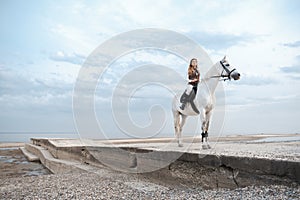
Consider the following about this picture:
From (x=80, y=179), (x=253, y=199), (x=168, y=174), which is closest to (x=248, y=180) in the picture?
(x=253, y=199)

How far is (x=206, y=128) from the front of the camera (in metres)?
6.82

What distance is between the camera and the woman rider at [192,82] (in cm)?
691

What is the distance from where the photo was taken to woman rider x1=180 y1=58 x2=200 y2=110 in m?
6.91

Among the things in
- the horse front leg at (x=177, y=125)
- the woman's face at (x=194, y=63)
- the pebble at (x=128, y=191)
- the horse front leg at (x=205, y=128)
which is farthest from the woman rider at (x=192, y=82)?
the pebble at (x=128, y=191)

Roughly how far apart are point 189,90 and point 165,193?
9.02 feet

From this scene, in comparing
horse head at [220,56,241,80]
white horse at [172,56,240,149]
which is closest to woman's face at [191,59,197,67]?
white horse at [172,56,240,149]

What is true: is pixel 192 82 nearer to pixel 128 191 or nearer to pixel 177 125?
pixel 177 125

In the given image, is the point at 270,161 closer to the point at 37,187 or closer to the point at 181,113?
the point at 181,113

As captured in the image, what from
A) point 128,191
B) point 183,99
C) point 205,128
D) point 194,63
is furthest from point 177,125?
point 128,191

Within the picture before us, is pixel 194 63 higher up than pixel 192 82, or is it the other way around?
pixel 194 63

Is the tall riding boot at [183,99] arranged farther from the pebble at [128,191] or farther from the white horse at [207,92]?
the pebble at [128,191]

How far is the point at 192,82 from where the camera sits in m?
6.98

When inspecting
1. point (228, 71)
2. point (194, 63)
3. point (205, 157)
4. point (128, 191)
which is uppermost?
point (194, 63)

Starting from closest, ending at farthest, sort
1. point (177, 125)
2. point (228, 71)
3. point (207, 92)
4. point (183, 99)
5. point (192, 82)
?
1. point (228, 71)
2. point (207, 92)
3. point (192, 82)
4. point (183, 99)
5. point (177, 125)
